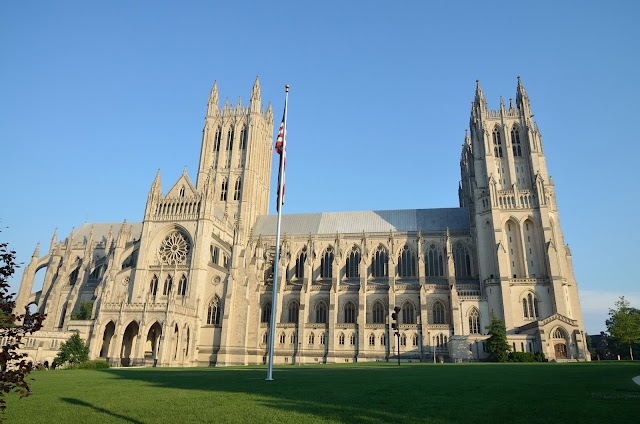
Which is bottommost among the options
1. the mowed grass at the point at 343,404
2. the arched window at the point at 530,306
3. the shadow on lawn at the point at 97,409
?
the shadow on lawn at the point at 97,409

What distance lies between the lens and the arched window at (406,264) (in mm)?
66812

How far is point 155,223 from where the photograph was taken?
202ft

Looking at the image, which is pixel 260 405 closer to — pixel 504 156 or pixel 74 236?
pixel 504 156

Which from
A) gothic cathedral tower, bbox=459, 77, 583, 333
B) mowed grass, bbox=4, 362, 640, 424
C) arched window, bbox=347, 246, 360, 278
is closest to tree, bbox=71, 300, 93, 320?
arched window, bbox=347, 246, 360, 278

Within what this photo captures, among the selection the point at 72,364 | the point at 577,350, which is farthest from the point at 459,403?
the point at 577,350

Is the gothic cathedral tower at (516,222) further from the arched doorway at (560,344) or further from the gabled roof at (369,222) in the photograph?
the gabled roof at (369,222)

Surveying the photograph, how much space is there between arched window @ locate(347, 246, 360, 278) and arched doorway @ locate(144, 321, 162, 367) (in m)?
29.3

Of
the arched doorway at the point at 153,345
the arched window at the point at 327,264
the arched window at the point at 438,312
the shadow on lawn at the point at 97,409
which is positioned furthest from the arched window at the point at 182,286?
the shadow on lawn at the point at 97,409

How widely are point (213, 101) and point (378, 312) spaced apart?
174 ft

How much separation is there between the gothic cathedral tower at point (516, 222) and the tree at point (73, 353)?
47938mm

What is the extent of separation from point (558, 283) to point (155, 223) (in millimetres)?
54279

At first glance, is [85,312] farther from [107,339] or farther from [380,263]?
[380,263]

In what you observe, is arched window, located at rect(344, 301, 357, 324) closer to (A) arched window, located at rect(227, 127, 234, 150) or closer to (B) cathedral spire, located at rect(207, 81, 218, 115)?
(A) arched window, located at rect(227, 127, 234, 150)

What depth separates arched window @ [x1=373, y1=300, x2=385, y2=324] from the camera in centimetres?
6081
